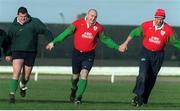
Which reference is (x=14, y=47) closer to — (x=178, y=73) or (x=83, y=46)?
(x=83, y=46)

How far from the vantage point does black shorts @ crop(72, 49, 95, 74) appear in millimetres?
18547

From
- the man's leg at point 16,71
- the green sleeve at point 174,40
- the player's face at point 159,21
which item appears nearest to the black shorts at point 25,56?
the man's leg at point 16,71

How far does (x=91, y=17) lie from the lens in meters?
18.3

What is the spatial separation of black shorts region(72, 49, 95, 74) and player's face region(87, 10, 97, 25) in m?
0.72

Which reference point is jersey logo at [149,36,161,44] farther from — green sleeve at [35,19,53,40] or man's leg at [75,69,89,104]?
green sleeve at [35,19,53,40]

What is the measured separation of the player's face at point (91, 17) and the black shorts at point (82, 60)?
717mm

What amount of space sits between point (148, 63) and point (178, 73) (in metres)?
19.9

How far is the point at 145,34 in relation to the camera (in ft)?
59.4

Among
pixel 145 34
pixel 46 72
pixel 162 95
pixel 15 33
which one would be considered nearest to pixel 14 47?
pixel 15 33

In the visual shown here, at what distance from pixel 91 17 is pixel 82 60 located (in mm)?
1008

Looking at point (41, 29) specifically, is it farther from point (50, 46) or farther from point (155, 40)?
point (155, 40)

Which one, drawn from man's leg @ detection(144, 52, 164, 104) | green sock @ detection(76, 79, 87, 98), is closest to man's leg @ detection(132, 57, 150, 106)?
man's leg @ detection(144, 52, 164, 104)

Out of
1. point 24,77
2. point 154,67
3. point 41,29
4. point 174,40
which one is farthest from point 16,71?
point 174,40

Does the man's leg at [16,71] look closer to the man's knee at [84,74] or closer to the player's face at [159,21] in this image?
the man's knee at [84,74]
